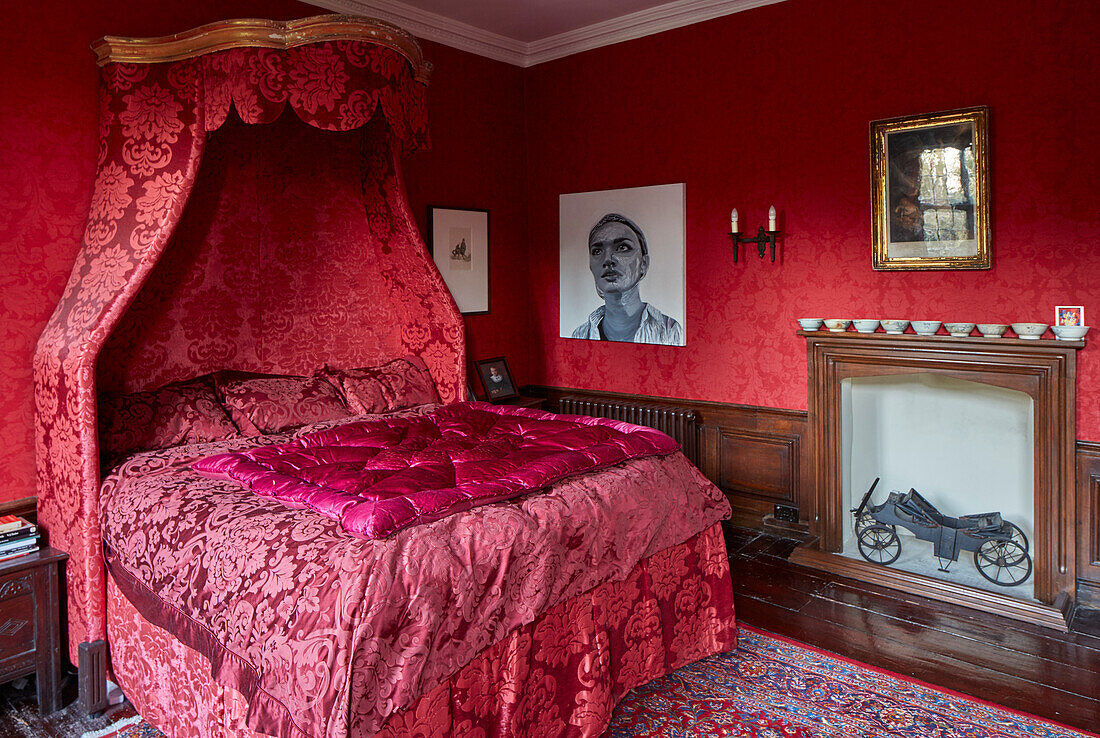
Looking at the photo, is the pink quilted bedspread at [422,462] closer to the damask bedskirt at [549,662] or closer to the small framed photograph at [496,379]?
the damask bedskirt at [549,662]

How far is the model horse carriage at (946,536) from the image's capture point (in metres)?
3.86

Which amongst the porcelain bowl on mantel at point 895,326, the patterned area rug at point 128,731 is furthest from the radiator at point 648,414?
the patterned area rug at point 128,731

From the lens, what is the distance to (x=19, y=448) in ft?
10.4

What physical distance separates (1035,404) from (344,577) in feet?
10.5

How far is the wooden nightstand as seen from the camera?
9.07 feet

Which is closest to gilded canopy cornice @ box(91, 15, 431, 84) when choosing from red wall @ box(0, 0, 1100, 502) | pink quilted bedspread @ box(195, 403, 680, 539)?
red wall @ box(0, 0, 1100, 502)

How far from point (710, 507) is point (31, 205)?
305 cm

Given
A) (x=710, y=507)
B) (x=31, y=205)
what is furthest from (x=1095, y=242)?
(x=31, y=205)

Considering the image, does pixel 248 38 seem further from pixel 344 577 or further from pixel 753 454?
pixel 753 454

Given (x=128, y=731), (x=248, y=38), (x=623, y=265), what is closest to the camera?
(x=128, y=731)

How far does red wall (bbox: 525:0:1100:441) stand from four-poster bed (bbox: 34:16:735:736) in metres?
1.52

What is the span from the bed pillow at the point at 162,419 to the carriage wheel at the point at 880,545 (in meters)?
3.26

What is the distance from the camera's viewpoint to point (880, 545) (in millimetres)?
A: 4125

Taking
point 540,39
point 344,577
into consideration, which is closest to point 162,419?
point 344,577
